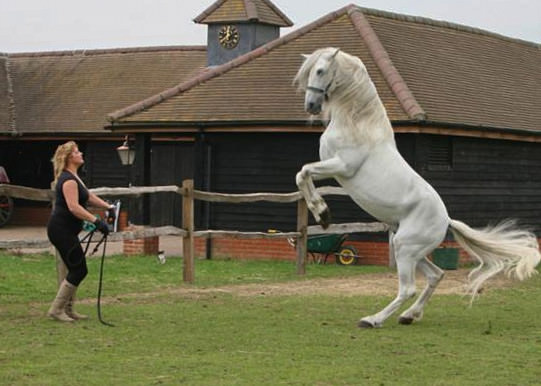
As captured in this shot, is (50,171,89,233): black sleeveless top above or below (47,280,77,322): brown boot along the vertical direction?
above

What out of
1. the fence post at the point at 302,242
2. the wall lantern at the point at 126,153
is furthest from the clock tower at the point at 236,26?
the fence post at the point at 302,242

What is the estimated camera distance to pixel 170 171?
28.9m

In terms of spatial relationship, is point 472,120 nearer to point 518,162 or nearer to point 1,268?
point 518,162

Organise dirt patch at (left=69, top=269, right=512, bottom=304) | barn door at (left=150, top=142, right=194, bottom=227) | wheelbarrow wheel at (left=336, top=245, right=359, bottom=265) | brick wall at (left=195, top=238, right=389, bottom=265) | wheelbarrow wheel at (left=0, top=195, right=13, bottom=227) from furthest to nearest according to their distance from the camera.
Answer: wheelbarrow wheel at (left=0, top=195, right=13, bottom=227) → barn door at (left=150, top=142, right=194, bottom=227) → brick wall at (left=195, top=238, right=389, bottom=265) → wheelbarrow wheel at (left=336, top=245, right=359, bottom=265) → dirt patch at (left=69, top=269, right=512, bottom=304)

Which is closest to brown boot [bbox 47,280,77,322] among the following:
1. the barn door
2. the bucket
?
the bucket

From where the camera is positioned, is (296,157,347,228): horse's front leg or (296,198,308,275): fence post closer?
(296,157,347,228): horse's front leg

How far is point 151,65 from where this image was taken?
→ 107 feet

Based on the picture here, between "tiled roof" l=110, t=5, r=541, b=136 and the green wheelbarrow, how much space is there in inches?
86.9

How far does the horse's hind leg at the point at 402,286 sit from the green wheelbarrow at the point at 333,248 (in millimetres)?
9353

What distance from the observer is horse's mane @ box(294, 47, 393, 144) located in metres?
10.9

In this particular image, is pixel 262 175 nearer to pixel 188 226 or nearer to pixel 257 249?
pixel 257 249

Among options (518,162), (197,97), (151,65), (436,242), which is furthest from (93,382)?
(151,65)

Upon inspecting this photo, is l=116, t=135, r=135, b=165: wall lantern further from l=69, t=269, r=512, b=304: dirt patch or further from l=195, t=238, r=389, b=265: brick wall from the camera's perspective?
l=69, t=269, r=512, b=304: dirt patch

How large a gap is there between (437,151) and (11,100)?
1521 cm
